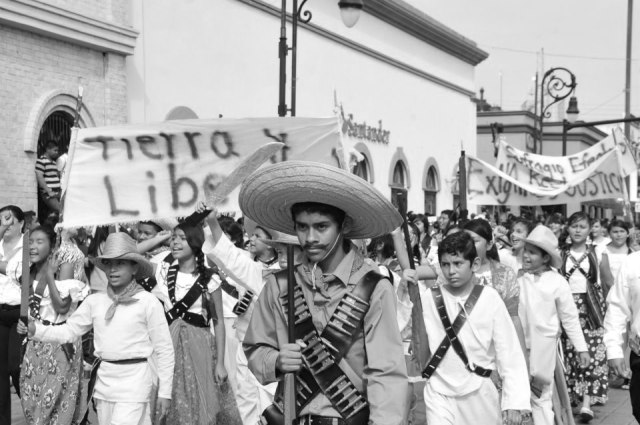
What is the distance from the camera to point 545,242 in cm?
746

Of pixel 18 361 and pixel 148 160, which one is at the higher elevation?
pixel 148 160

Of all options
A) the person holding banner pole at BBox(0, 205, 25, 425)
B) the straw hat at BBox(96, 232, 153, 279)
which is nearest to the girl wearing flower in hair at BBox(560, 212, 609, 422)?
the straw hat at BBox(96, 232, 153, 279)

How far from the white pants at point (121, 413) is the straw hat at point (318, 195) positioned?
2.38 m

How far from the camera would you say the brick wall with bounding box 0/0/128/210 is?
14516 mm

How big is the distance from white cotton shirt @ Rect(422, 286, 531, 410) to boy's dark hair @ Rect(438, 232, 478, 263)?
0.82 ft

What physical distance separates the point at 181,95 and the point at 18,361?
1284 centimetres

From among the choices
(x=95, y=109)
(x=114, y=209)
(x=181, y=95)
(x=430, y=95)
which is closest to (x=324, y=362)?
(x=114, y=209)

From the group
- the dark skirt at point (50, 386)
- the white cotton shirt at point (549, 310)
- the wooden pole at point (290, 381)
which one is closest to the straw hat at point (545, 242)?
the white cotton shirt at point (549, 310)

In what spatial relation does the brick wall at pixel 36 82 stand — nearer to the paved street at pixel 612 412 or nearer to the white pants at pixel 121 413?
the paved street at pixel 612 412

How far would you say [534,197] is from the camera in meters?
15.2

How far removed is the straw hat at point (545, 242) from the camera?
744cm

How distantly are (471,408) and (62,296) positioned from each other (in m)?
3.41

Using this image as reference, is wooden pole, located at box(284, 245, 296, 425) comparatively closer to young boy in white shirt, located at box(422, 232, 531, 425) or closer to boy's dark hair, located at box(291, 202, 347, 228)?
boy's dark hair, located at box(291, 202, 347, 228)

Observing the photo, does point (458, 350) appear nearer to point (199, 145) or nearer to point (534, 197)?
point (199, 145)
